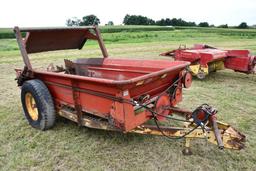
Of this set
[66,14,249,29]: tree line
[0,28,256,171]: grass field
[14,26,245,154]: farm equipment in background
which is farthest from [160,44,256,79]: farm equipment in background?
[66,14,249,29]: tree line

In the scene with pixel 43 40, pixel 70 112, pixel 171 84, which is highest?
pixel 43 40

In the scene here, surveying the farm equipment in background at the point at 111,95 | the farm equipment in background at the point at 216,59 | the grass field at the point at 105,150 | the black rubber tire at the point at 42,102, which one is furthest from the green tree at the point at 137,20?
the black rubber tire at the point at 42,102

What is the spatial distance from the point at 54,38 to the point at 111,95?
7.03 feet

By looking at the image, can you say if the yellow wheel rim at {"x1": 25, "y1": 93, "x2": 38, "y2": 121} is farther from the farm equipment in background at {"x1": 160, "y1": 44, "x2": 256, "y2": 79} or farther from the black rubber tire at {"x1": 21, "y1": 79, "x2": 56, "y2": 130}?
the farm equipment in background at {"x1": 160, "y1": 44, "x2": 256, "y2": 79}

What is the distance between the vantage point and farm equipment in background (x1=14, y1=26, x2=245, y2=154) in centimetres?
281

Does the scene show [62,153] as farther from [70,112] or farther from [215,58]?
[215,58]

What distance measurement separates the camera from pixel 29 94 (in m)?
4.00

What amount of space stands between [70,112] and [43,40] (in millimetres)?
1496

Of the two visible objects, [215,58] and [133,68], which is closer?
[133,68]

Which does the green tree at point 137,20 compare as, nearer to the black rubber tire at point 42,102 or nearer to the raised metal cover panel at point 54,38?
the raised metal cover panel at point 54,38

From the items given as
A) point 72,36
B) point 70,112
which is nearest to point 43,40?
point 72,36

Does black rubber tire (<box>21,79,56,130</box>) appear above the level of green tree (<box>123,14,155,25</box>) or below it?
below

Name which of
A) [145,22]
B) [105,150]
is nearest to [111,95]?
[105,150]

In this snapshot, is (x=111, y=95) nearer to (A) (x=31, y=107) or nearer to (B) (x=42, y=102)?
(B) (x=42, y=102)
